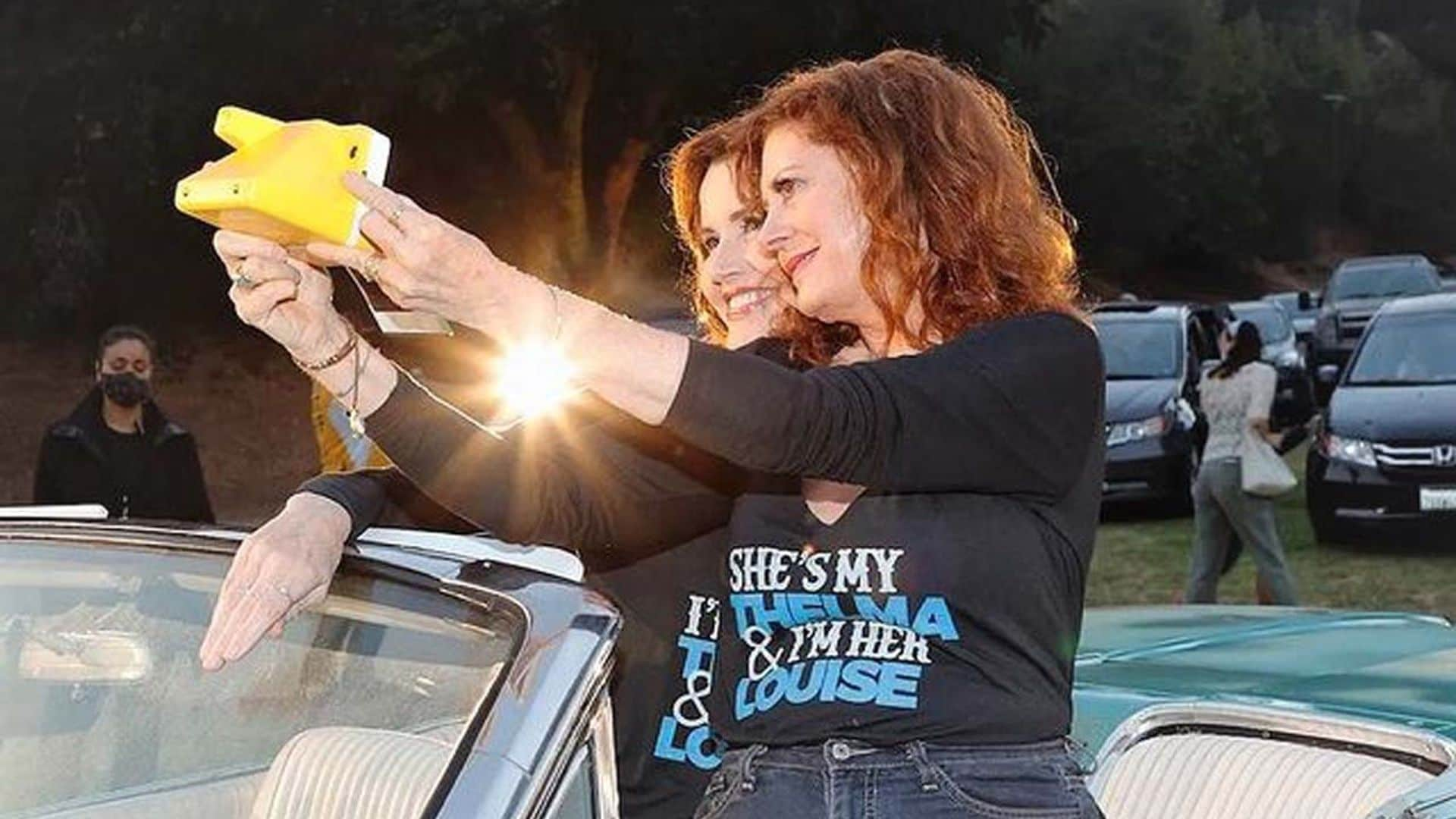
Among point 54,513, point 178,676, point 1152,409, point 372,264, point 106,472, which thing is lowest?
point 1152,409

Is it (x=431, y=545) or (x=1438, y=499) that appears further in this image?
(x=1438, y=499)

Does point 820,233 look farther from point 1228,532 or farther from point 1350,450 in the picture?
point 1350,450

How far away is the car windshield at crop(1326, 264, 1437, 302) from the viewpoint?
75.7 feet

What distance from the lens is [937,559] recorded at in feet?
5.89

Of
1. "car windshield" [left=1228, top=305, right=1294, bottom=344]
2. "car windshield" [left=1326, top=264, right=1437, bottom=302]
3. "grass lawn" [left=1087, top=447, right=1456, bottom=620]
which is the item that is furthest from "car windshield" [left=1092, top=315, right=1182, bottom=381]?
"car windshield" [left=1326, top=264, right=1437, bottom=302]

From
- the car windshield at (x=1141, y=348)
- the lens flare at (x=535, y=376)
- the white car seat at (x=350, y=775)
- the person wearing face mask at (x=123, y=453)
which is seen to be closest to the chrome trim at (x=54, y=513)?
the white car seat at (x=350, y=775)

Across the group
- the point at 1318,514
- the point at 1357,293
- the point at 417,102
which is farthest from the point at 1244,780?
the point at 1357,293

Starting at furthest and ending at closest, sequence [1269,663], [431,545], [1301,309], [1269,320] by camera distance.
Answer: [1301,309]
[1269,320]
[1269,663]
[431,545]

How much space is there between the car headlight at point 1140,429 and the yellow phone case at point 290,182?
1240 cm

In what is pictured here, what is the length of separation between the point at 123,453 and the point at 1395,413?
8.08 m

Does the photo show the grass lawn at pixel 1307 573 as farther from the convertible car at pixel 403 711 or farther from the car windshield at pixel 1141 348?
the convertible car at pixel 403 711

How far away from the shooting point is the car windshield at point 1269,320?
21.4 m

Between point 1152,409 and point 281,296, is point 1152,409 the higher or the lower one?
the lower one

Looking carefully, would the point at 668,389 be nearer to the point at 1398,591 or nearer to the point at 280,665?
the point at 280,665
